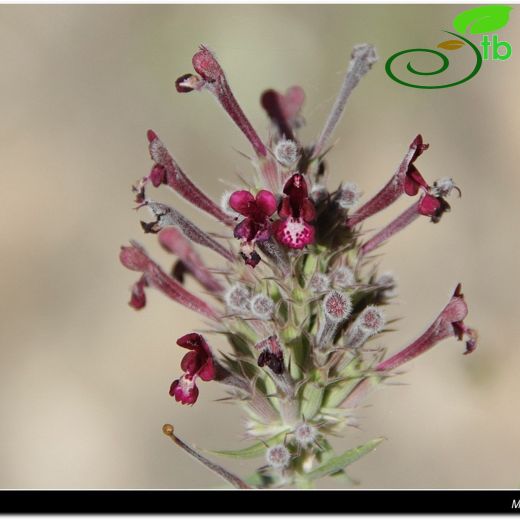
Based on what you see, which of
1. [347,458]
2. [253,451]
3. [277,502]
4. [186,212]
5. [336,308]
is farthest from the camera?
[186,212]

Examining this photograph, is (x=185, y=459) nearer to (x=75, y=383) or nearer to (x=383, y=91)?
(x=75, y=383)

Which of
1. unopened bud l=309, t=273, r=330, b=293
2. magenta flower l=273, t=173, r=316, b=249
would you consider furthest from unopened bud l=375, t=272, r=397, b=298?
magenta flower l=273, t=173, r=316, b=249

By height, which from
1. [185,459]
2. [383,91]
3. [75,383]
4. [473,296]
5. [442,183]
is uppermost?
[383,91]

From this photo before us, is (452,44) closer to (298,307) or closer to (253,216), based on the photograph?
(298,307)

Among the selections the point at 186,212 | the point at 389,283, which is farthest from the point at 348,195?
the point at 186,212

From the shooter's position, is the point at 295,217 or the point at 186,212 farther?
the point at 186,212

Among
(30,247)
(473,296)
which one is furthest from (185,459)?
(473,296)
